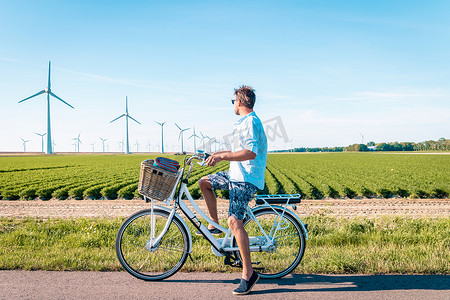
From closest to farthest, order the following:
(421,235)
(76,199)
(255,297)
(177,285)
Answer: (255,297), (177,285), (421,235), (76,199)

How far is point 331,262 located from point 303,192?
1187 cm

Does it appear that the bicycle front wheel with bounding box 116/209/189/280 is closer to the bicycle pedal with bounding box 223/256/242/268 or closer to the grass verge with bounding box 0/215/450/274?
the grass verge with bounding box 0/215/450/274

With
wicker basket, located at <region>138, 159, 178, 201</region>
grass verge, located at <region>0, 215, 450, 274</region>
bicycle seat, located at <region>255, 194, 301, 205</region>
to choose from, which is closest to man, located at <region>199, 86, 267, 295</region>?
bicycle seat, located at <region>255, 194, 301, 205</region>

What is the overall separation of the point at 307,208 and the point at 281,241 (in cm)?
730

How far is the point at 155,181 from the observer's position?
3.66 meters

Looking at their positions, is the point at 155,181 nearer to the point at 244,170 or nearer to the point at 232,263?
the point at 244,170

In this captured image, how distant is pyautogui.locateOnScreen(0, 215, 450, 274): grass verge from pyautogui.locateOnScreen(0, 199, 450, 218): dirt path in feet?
13.2

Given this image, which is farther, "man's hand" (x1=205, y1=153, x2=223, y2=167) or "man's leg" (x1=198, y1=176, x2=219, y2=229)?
"man's leg" (x1=198, y1=176, x2=219, y2=229)

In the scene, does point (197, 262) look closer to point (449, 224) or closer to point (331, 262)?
point (331, 262)

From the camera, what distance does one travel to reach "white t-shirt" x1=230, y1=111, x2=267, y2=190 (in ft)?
11.9

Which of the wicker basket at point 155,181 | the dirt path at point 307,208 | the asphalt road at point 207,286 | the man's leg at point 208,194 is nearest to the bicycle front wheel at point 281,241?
the asphalt road at point 207,286

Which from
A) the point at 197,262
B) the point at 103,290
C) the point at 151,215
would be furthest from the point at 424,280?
the point at 103,290

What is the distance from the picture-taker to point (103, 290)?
11.7 feet

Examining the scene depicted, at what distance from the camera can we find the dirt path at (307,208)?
10.8 m
